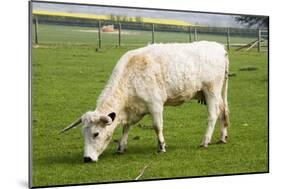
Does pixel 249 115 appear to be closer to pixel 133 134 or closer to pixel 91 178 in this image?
pixel 133 134

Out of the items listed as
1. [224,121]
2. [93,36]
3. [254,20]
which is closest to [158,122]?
[224,121]

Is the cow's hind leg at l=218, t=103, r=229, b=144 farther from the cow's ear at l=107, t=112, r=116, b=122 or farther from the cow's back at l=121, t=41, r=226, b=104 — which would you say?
the cow's ear at l=107, t=112, r=116, b=122

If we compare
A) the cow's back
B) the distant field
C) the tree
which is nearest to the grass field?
the distant field

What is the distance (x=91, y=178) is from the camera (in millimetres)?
5801

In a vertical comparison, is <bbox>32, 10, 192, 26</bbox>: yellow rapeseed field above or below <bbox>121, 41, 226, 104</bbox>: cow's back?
above

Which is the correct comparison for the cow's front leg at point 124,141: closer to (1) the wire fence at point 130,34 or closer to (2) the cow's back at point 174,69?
(2) the cow's back at point 174,69

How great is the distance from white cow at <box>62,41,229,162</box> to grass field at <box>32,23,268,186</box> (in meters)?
0.09

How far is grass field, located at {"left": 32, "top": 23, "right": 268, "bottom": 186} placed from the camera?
5.73 metres

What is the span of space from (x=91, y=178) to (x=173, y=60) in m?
1.49

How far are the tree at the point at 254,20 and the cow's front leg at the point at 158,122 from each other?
1.38m

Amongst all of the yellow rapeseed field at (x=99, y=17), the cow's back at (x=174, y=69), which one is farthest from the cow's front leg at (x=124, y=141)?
the yellow rapeseed field at (x=99, y=17)

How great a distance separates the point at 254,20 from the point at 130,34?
145 centimetres

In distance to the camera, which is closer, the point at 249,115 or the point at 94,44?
the point at 94,44
